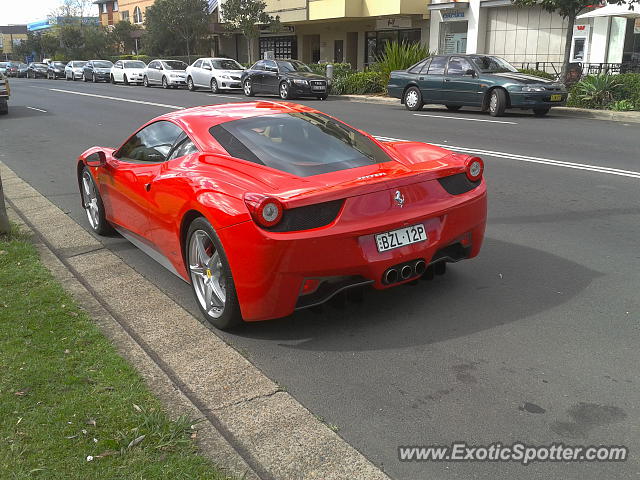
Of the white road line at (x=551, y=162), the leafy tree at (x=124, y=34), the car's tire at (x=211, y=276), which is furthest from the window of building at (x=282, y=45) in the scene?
the car's tire at (x=211, y=276)

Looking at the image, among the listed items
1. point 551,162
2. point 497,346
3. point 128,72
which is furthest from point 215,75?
point 497,346

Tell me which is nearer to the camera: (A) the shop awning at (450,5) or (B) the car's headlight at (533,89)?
(B) the car's headlight at (533,89)

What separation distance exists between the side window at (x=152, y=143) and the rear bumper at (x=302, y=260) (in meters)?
1.49

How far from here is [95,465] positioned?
278cm

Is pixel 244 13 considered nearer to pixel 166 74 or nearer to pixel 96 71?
pixel 166 74

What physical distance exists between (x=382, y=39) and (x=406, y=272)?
35.3m

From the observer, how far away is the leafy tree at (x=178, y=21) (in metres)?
46.9

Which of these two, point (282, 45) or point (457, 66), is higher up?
point (282, 45)

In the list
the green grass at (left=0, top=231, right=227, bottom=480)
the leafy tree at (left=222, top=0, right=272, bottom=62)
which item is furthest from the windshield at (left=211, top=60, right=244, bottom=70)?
the green grass at (left=0, top=231, right=227, bottom=480)

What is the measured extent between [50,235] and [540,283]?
4.55 meters

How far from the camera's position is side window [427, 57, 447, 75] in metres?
19.1

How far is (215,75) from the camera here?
30016mm

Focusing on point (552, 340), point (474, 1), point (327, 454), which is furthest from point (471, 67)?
point (327, 454)

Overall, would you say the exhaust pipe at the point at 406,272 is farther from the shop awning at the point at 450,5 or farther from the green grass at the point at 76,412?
the shop awning at the point at 450,5
